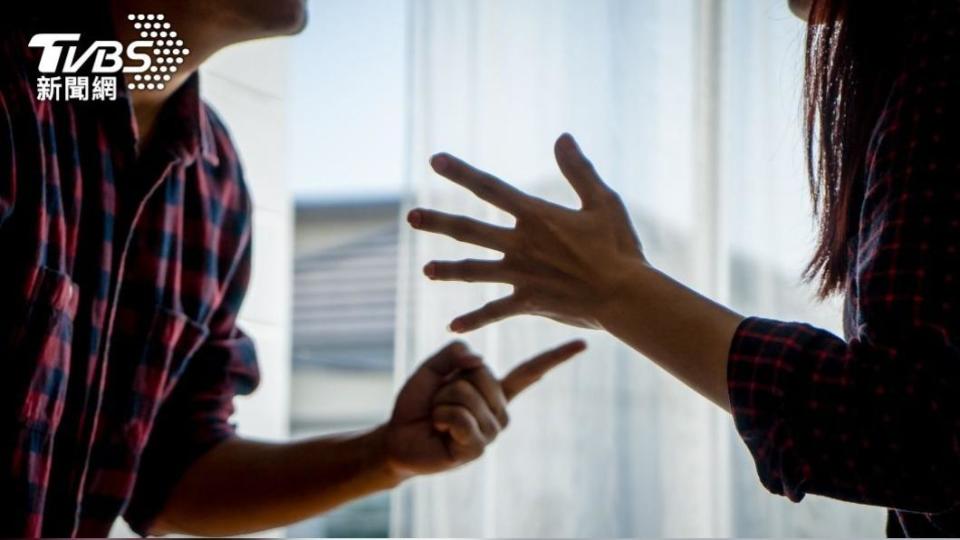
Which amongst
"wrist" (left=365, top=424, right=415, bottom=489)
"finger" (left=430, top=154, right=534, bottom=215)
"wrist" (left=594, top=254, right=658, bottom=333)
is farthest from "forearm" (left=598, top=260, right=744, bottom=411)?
"wrist" (left=365, top=424, right=415, bottom=489)

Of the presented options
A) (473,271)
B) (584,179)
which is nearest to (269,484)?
(473,271)

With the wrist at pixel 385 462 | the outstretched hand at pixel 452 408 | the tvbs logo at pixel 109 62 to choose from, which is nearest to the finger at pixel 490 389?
the outstretched hand at pixel 452 408

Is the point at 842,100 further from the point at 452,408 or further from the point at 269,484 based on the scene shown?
the point at 269,484

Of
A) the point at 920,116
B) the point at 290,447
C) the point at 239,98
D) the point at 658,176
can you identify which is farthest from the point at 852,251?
the point at 239,98

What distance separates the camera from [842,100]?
2.74ft

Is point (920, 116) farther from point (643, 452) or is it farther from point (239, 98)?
point (239, 98)

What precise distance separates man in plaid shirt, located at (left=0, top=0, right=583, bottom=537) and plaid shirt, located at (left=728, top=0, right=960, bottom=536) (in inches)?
16.9

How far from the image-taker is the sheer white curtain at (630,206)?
1.76 metres

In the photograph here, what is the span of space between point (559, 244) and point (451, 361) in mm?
387

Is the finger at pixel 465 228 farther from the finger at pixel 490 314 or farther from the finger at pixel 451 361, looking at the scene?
the finger at pixel 451 361

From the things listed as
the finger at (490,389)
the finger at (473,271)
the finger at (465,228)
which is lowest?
the finger at (490,389)

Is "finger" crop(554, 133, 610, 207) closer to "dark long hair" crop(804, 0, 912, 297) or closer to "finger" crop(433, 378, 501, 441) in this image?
"dark long hair" crop(804, 0, 912, 297)

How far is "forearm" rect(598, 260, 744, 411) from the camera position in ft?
2.41

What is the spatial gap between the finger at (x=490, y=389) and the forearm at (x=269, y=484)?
120mm
